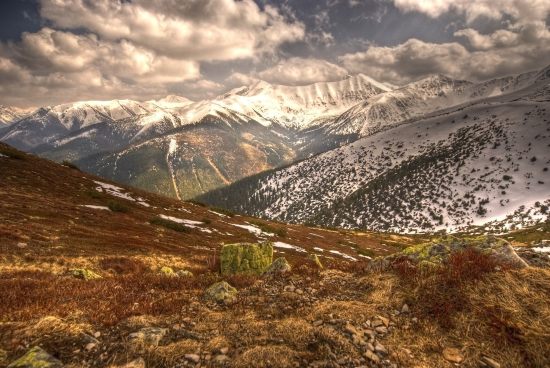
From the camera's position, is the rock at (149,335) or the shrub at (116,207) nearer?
the rock at (149,335)

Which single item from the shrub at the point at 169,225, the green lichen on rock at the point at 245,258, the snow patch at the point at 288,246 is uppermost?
the green lichen on rock at the point at 245,258

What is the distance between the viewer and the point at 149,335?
26.9 feet

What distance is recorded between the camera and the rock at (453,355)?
7.25m

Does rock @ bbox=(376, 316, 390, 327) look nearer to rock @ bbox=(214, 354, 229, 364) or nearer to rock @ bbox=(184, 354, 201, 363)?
rock @ bbox=(214, 354, 229, 364)

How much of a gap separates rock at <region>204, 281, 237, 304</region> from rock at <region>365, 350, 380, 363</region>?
5.51 metres

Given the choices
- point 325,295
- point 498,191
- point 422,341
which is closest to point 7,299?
point 325,295

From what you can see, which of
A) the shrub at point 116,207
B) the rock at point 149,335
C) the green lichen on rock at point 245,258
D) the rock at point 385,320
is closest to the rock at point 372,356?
the rock at point 385,320

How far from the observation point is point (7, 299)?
33.4 ft

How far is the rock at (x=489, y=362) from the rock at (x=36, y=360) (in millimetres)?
9417

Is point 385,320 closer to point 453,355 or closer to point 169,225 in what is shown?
point 453,355

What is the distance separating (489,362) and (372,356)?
101 inches

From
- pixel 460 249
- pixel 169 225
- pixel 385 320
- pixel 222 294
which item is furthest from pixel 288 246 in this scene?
pixel 385 320

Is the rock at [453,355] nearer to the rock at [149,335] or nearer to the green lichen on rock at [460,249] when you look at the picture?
the green lichen on rock at [460,249]

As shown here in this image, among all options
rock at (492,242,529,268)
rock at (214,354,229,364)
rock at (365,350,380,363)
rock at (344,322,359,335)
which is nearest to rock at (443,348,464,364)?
rock at (365,350,380,363)
